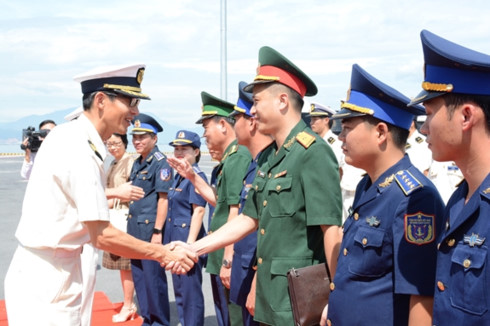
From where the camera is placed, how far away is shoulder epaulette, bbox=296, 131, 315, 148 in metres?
3.17

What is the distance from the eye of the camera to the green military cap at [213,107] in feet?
17.7

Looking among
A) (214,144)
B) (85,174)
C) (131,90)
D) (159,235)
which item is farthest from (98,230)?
(159,235)

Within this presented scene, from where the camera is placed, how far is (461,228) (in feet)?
6.65

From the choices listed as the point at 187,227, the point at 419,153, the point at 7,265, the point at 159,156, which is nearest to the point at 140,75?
the point at 187,227

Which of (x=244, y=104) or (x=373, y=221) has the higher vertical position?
(x=244, y=104)

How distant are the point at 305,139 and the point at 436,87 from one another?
115 cm

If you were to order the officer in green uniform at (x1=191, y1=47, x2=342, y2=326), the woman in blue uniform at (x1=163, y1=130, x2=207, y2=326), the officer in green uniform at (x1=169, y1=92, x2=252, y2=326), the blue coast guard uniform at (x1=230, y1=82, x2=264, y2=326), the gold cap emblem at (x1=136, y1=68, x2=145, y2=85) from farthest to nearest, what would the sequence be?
1. the woman in blue uniform at (x1=163, y1=130, x2=207, y2=326)
2. the officer in green uniform at (x1=169, y1=92, x2=252, y2=326)
3. the blue coast guard uniform at (x1=230, y1=82, x2=264, y2=326)
4. the gold cap emblem at (x1=136, y1=68, x2=145, y2=85)
5. the officer in green uniform at (x1=191, y1=47, x2=342, y2=326)

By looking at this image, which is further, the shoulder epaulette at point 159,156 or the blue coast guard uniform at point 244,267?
the shoulder epaulette at point 159,156

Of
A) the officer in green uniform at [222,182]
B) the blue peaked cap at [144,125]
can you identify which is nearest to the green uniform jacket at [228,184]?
the officer in green uniform at [222,182]

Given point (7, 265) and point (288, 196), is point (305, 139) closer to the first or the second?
point (288, 196)

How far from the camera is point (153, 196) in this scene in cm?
626

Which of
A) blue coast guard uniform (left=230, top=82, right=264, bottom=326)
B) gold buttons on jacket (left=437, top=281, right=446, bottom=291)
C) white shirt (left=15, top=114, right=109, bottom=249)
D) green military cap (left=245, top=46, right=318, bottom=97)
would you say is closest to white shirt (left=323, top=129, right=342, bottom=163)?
blue coast guard uniform (left=230, top=82, right=264, bottom=326)

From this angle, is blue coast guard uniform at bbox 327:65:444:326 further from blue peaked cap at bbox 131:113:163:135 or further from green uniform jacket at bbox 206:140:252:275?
blue peaked cap at bbox 131:113:163:135

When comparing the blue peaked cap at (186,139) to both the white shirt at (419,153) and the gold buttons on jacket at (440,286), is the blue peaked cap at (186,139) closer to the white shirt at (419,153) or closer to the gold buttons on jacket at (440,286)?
the white shirt at (419,153)
